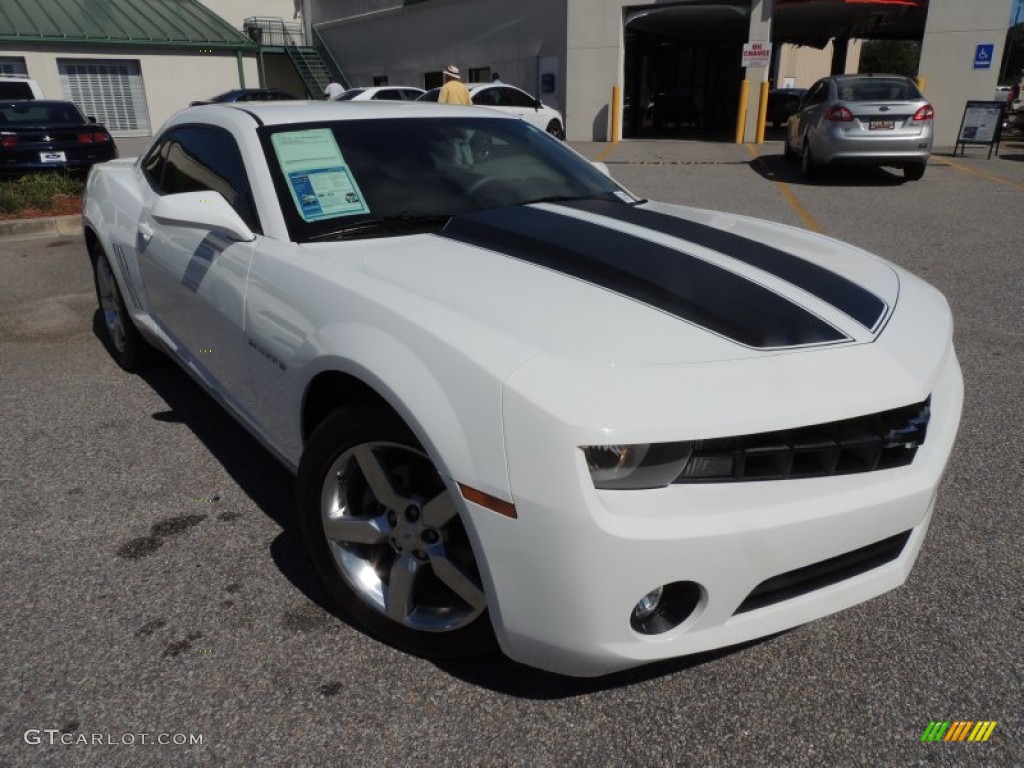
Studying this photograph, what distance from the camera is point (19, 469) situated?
3.48 m

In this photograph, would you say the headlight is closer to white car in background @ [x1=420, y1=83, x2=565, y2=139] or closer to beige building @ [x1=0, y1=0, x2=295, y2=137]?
white car in background @ [x1=420, y1=83, x2=565, y2=139]

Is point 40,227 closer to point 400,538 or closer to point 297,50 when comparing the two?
point 400,538

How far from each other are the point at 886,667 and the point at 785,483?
2.68 ft

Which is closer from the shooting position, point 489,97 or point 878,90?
point 878,90

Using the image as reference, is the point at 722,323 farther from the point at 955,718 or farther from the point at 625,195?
the point at 625,195

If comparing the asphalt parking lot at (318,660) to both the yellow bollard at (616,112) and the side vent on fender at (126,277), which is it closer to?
the side vent on fender at (126,277)

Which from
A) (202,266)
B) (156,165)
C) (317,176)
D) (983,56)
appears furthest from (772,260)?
(983,56)

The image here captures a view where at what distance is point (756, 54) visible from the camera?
742 inches

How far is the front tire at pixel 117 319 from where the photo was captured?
4422 millimetres

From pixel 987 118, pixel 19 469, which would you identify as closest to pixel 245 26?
A: pixel 987 118

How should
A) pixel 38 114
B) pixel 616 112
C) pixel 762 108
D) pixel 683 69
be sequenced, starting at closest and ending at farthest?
pixel 38 114, pixel 762 108, pixel 616 112, pixel 683 69

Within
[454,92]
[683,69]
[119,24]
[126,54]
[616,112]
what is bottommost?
[616,112]

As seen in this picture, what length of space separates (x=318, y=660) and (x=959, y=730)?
1706mm

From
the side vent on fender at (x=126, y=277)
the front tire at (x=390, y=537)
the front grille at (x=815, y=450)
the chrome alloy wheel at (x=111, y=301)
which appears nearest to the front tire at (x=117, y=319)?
the chrome alloy wheel at (x=111, y=301)
